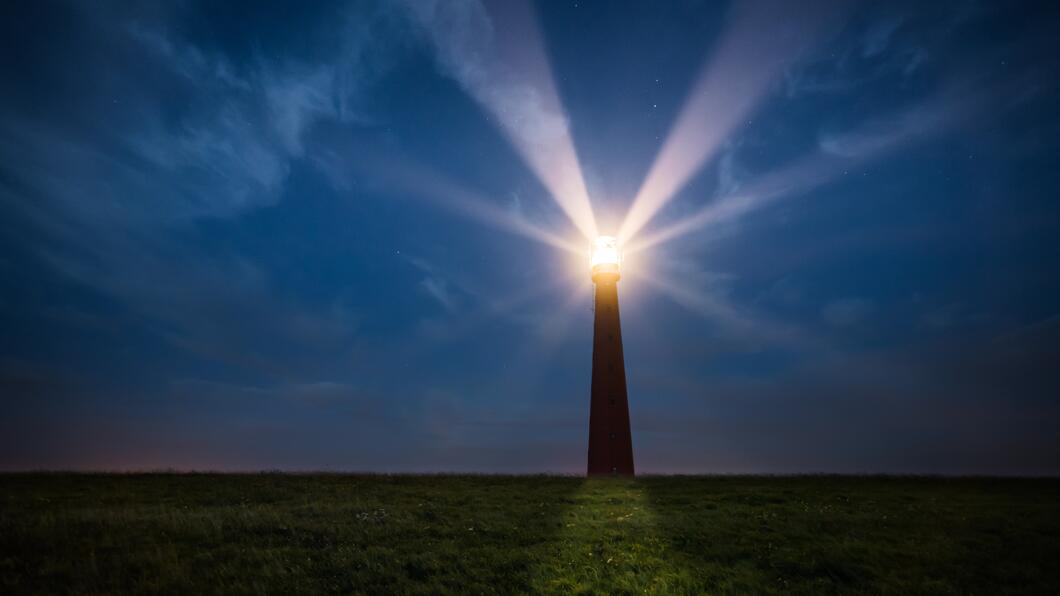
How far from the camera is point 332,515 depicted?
19.6 meters

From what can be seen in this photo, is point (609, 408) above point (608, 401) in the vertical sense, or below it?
below

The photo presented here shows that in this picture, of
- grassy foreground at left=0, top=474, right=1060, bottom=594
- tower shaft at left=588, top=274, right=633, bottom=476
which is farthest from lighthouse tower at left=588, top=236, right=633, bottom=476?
grassy foreground at left=0, top=474, right=1060, bottom=594

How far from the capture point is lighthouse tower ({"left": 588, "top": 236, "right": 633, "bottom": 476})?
37.6 metres

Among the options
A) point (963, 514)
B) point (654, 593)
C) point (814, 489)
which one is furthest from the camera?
point (814, 489)

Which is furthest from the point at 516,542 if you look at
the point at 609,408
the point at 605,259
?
the point at 605,259

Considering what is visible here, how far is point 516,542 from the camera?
1625 centimetres

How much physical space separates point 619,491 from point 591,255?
19818 mm

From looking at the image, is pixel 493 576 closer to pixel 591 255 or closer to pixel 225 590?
pixel 225 590

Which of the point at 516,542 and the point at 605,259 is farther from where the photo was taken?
the point at 605,259

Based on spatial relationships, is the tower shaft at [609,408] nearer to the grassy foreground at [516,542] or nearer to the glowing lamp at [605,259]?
the glowing lamp at [605,259]

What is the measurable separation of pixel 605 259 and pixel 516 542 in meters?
28.4

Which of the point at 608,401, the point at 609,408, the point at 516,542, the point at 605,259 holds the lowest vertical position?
the point at 516,542

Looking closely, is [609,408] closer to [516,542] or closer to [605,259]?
[605,259]

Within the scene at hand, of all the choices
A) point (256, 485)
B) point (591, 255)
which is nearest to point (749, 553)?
point (256, 485)
